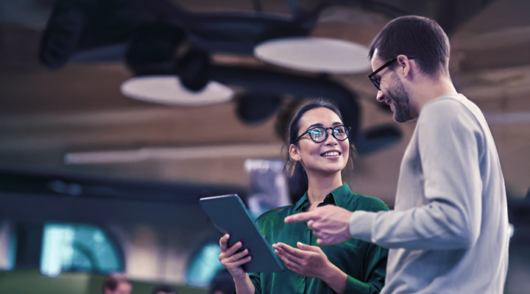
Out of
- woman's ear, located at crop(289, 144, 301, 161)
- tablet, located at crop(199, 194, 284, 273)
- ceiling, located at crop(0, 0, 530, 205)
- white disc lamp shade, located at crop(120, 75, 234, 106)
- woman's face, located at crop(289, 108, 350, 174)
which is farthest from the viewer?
white disc lamp shade, located at crop(120, 75, 234, 106)

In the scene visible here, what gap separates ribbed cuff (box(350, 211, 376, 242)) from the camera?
104cm

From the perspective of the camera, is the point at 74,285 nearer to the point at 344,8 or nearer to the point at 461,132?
the point at 344,8

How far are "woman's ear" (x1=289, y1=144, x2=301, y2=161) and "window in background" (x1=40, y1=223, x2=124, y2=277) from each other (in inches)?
256

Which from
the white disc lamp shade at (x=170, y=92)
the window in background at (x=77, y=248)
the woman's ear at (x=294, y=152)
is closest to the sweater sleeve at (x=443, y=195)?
the woman's ear at (x=294, y=152)

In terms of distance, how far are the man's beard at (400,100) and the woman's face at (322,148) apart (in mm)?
481

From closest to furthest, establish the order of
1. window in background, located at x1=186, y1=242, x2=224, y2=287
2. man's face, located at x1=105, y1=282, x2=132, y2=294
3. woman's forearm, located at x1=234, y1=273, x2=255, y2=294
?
woman's forearm, located at x1=234, y1=273, x2=255, y2=294 → man's face, located at x1=105, y1=282, x2=132, y2=294 → window in background, located at x1=186, y1=242, x2=224, y2=287

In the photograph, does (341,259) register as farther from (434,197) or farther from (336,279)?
(434,197)

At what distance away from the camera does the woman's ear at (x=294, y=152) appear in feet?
5.88

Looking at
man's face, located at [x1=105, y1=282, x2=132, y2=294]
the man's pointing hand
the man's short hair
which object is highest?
the man's short hair

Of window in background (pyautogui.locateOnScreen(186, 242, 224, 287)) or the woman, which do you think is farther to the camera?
window in background (pyautogui.locateOnScreen(186, 242, 224, 287))

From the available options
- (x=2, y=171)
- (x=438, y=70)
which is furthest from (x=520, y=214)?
(x=2, y=171)

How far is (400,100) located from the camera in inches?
46.7

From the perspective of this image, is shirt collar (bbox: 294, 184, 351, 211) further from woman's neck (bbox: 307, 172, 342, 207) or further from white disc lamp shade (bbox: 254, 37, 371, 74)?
A: white disc lamp shade (bbox: 254, 37, 371, 74)

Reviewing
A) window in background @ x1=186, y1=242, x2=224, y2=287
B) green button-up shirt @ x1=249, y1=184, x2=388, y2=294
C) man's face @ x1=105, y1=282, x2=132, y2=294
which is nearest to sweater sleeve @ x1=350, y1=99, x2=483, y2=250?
green button-up shirt @ x1=249, y1=184, x2=388, y2=294
